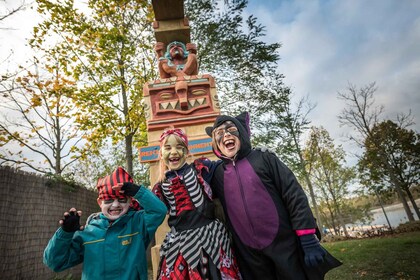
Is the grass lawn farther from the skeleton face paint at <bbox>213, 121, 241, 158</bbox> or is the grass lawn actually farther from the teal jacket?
the teal jacket

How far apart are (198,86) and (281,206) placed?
3158mm

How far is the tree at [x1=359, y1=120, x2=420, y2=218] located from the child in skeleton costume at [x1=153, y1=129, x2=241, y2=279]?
57.3ft

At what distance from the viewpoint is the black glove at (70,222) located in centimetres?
178

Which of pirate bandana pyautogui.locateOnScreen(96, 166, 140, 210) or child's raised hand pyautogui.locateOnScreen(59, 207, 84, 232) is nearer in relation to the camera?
child's raised hand pyautogui.locateOnScreen(59, 207, 84, 232)

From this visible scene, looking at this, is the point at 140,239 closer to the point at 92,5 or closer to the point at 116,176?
the point at 116,176

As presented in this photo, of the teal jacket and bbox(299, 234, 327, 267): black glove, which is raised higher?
the teal jacket

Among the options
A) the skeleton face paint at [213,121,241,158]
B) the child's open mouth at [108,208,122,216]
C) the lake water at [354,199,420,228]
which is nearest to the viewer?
the child's open mouth at [108,208,122,216]

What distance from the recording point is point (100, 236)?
1.96 metres

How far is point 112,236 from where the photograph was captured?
1964 mm

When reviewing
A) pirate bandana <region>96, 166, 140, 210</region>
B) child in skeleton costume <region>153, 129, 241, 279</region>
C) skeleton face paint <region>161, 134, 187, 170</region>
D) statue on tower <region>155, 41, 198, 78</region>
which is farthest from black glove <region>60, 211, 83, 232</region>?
statue on tower <region>155, 41, 198, 78</region>

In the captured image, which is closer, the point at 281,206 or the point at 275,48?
the point at 281,206

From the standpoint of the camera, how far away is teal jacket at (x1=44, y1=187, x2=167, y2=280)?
181 centimetres

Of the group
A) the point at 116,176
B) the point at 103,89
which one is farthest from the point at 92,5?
the point at 116,176

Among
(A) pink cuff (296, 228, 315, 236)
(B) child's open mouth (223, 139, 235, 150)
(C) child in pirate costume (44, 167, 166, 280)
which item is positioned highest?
(B) child's open mouth (223, 139, 235, 150)
